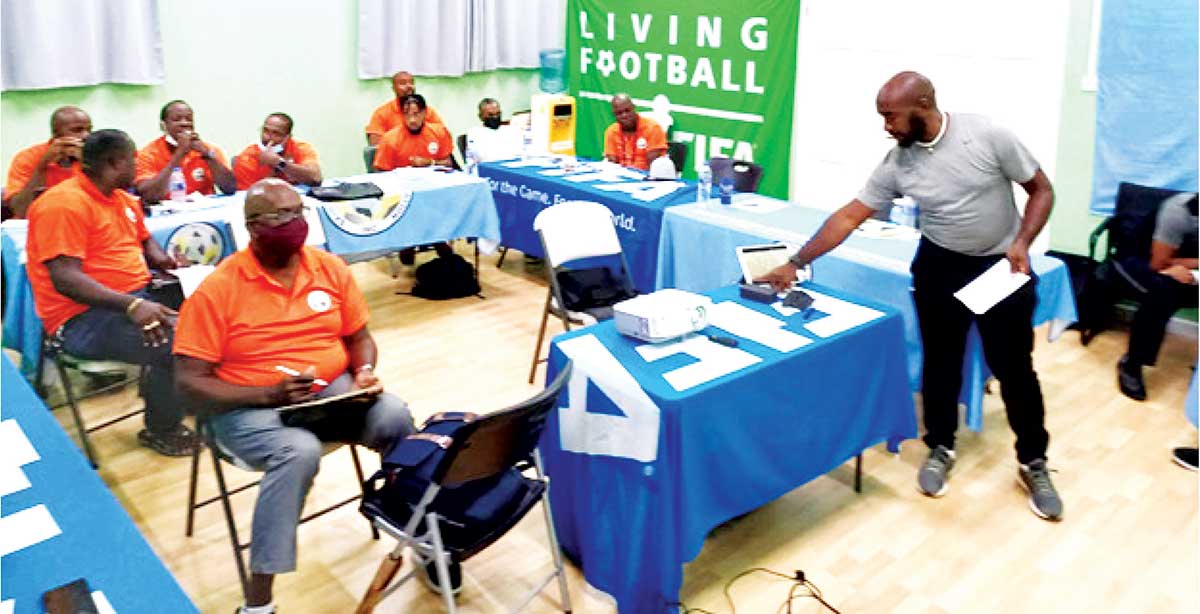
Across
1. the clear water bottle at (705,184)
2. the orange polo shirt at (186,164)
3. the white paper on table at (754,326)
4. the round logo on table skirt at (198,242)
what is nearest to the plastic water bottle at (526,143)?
the clear water bottle at (705,184)

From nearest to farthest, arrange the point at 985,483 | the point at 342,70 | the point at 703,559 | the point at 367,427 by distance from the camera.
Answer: the point at 367,427 → the point at 703,559 → the point at 985,483 → the point at 342,70

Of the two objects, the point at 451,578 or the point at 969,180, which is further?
the point at 969,180

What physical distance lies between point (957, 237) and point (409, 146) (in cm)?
365

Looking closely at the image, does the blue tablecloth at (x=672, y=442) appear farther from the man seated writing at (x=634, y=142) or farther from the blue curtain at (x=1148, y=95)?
the man seated writing at (x=634, y=142)

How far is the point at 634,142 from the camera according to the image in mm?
5922

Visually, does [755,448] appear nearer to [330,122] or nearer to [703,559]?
[703,559]

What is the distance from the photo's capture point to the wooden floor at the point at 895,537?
2.64 meters

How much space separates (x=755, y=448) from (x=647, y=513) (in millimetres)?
394

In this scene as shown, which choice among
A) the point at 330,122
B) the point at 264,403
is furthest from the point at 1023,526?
the point at 330,122

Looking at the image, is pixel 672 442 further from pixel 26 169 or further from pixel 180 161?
Answer: pixel 26 169

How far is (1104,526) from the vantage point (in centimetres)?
303

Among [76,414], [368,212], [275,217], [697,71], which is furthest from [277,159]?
[697,71]

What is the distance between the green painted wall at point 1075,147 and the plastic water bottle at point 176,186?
441cm

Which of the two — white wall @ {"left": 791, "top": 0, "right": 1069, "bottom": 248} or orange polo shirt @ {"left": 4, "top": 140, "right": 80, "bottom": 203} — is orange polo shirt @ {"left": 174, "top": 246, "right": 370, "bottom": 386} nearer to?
orange polo shirt @ {"left": 4, "top": 140, "right": 80, "bottom": 203}
